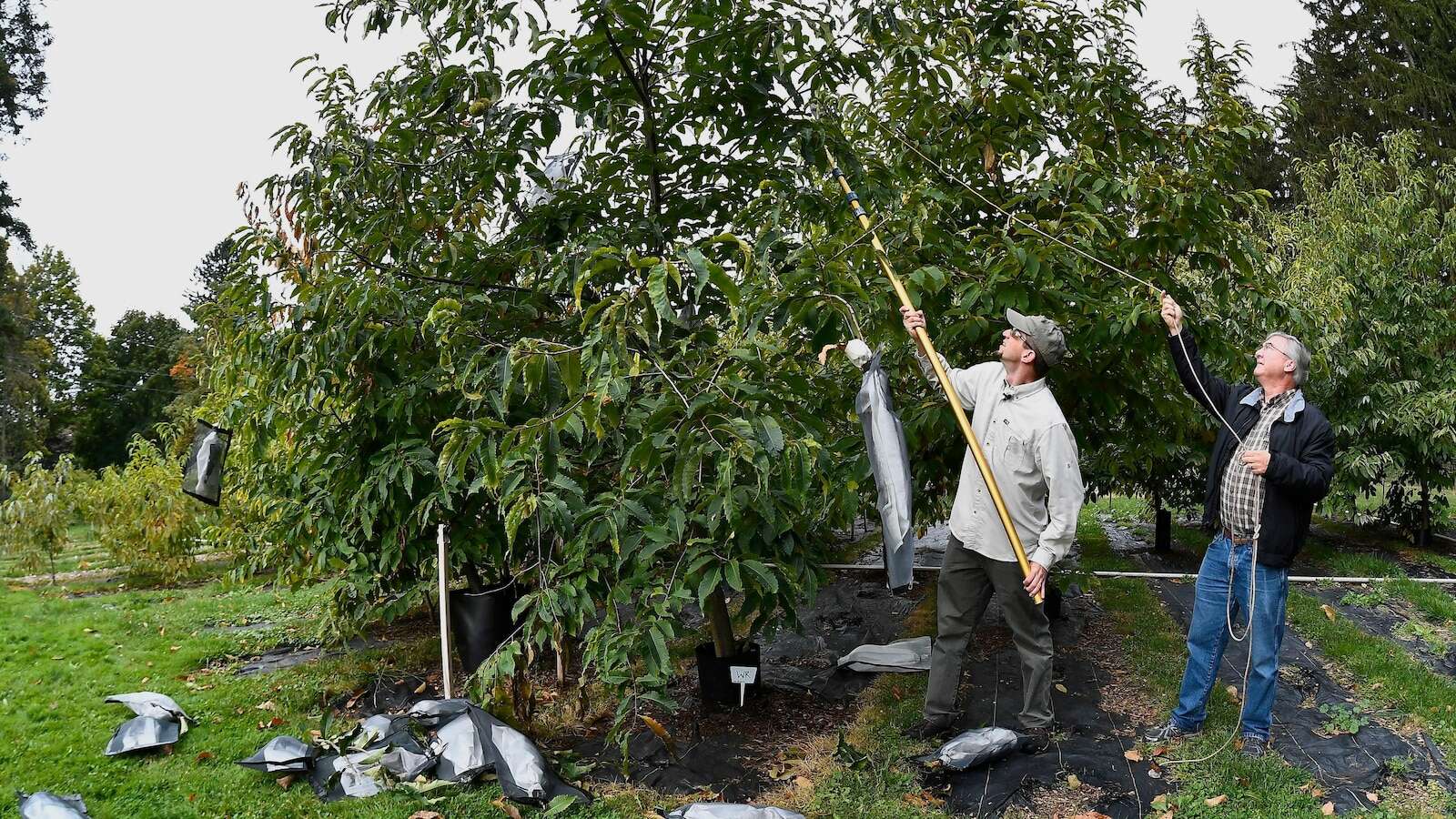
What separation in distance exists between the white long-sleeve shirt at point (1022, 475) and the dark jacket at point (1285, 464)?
52 cm

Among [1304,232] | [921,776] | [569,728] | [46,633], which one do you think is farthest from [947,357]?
[1304,232]

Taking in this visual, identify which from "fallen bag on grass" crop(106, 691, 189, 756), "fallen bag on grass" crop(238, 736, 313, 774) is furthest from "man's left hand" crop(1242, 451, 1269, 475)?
"fallen bag on grass" crop(106, 691, 189, 756)

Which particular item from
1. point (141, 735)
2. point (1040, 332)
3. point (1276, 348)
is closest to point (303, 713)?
point (141, 735)

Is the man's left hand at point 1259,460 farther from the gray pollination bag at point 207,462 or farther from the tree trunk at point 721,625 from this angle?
the gray pollination bag at point 207,462

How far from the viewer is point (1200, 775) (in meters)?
3.15

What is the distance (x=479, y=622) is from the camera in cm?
459

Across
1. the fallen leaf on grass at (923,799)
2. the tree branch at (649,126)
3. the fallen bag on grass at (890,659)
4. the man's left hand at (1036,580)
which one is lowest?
the fallen leaf on grass at (923,799)

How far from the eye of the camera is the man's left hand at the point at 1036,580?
3211 millimetres

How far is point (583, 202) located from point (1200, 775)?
313 centimetres

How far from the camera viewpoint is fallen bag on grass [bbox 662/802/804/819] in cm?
283

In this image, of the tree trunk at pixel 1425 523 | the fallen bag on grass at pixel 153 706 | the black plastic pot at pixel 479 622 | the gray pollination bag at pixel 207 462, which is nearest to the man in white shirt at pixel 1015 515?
the black plastic pot at pixel 479 622

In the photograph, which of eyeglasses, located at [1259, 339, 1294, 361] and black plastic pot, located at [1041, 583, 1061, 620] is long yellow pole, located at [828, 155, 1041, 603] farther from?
black plastic pot, located at [1041, 583, 1061, 620]

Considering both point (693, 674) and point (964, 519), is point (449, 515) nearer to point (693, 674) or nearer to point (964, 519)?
point (693, 674)

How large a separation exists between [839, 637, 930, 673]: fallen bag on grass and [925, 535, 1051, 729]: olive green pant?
872mm
